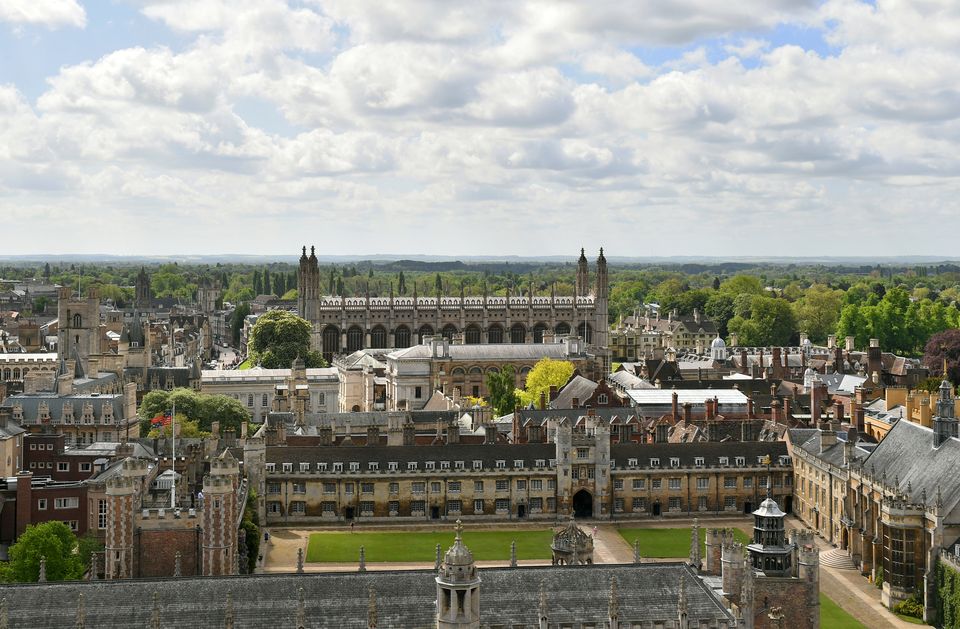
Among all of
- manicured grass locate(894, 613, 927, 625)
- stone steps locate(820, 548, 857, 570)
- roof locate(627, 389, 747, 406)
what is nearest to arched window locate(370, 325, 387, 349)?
roof locate(627, 389, 747, 406)

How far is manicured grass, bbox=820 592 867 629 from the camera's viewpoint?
52.1 m

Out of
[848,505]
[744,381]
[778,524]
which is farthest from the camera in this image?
[744,381]

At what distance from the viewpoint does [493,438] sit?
265 ft

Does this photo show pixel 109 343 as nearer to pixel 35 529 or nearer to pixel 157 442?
pixel 157 442

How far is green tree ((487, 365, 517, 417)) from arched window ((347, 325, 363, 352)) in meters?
43.4

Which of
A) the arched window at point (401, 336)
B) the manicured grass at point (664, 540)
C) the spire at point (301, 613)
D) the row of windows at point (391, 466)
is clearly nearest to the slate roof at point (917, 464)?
the manicured grass at point (664, 540)

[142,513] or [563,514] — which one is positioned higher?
[142,513]

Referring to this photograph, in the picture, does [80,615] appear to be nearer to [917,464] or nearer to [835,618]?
[835,618]

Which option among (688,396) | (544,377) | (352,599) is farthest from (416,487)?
(544,377)

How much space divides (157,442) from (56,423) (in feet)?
38.6

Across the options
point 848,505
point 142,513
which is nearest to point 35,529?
point 142,513

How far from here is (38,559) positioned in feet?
161

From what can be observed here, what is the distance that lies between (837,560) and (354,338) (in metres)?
106

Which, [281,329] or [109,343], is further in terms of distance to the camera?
[281,329]
